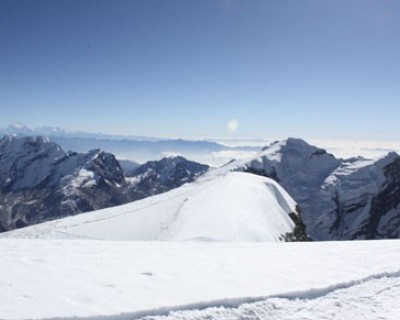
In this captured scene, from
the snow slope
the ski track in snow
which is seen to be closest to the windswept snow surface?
the ski track in snow

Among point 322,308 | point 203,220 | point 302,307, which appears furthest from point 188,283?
point 203,220

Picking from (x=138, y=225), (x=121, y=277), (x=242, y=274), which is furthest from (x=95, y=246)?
(x=138, y=225)

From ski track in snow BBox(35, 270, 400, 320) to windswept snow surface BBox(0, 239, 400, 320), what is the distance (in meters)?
0.02

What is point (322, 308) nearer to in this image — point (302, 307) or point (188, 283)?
point (302, 307)

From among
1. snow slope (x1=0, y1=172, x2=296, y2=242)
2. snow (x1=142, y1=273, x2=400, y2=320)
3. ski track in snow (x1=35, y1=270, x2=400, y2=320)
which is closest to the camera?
ski track in snow (x1=35, y1=270, x2=400, y2=320)

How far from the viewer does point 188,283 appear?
8945 mm

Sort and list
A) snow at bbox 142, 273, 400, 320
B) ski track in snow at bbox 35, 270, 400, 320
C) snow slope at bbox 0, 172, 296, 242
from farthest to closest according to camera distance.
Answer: snow slope at bbox 0, 172, 296, 242
snow at bbox 142, 273, 400, 320
ski track in snow at bbox 35, 270, 400, 320

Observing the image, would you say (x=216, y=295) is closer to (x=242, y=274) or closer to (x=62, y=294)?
(x=242, y=274)

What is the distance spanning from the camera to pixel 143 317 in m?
6.94

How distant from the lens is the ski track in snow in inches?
284

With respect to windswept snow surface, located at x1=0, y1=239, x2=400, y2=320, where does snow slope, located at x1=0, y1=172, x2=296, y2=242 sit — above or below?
below

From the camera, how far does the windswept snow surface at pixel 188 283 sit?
7.26m

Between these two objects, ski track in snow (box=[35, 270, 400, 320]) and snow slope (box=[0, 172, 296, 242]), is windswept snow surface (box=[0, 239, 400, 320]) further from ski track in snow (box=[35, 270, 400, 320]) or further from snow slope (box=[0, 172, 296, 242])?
snow slope (box=[0, 172, 296, 242])

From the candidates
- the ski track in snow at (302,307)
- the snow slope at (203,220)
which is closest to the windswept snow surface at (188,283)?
the ski track in snow at (302,307)
